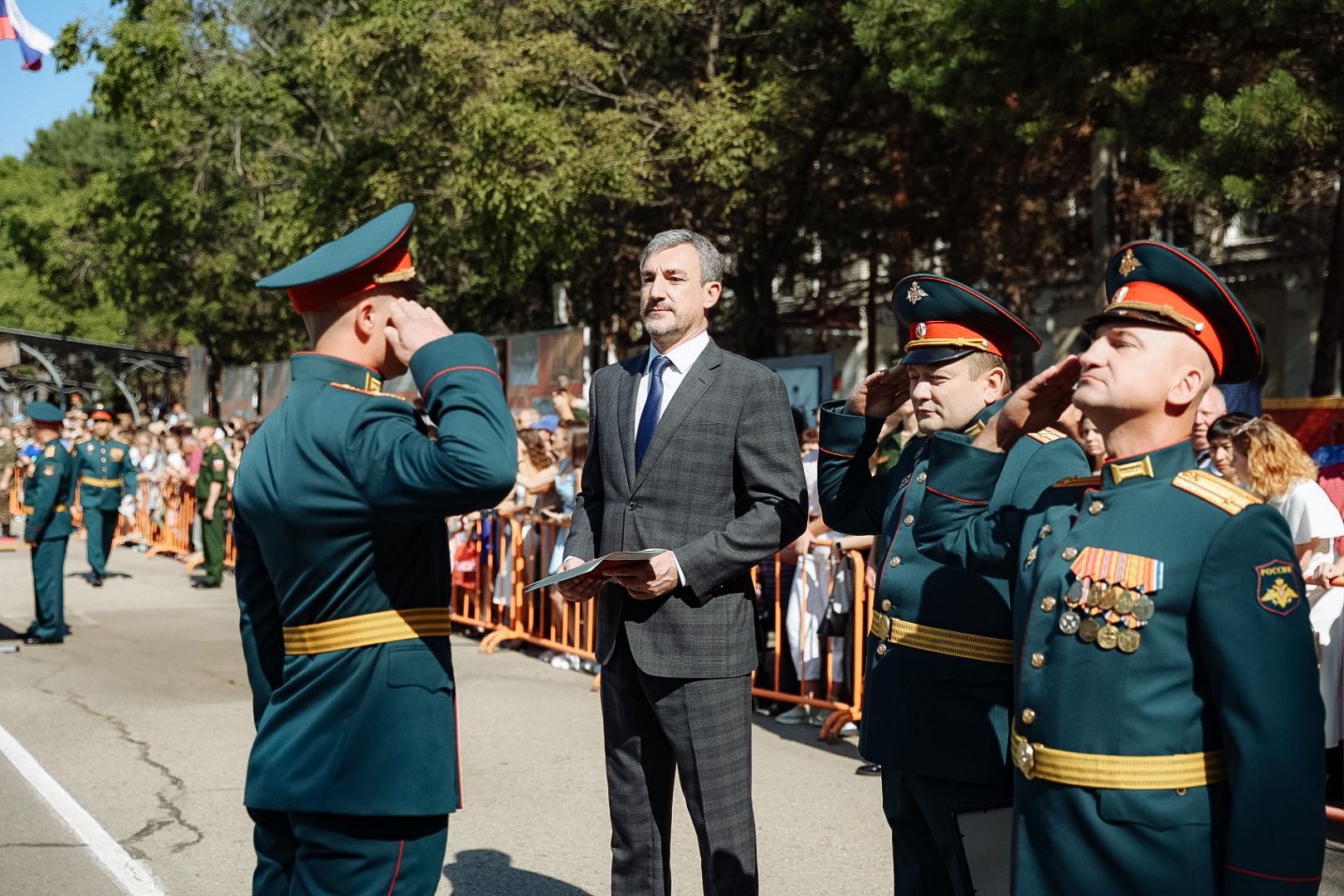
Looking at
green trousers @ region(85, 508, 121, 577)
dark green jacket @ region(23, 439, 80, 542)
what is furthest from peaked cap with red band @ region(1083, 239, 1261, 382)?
green trousers @ region(85, 508, 121, 577)

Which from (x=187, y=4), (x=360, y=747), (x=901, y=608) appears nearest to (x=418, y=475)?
(x=360, y=747)

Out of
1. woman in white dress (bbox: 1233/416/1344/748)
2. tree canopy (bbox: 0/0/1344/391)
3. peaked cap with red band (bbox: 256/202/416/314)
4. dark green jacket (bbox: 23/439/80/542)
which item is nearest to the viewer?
peaked cap with red band (bbox: 256/202/416/314)

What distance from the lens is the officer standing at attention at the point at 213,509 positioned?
48.8 ft

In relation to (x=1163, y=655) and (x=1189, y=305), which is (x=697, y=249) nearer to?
(x=1189, y=305)

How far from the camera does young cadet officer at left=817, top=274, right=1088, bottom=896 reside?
3123mm

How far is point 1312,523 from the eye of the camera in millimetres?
6238

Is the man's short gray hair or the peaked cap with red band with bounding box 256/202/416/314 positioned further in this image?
the man's short gray hair

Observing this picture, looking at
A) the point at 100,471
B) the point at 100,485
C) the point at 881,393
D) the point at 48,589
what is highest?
the point at 881,393

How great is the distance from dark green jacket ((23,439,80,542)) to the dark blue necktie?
28.9 ft

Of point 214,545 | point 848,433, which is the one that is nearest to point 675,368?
point 848,433

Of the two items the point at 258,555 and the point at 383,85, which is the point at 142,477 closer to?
the point at 383,85

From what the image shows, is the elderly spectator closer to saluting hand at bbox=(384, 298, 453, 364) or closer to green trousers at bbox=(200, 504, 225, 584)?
saluting hand at bbox=(384, 298, 453, 364)

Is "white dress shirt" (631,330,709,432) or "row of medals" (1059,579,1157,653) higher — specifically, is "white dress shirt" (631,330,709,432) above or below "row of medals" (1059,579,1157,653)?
above

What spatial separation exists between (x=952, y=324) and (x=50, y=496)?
980cm
